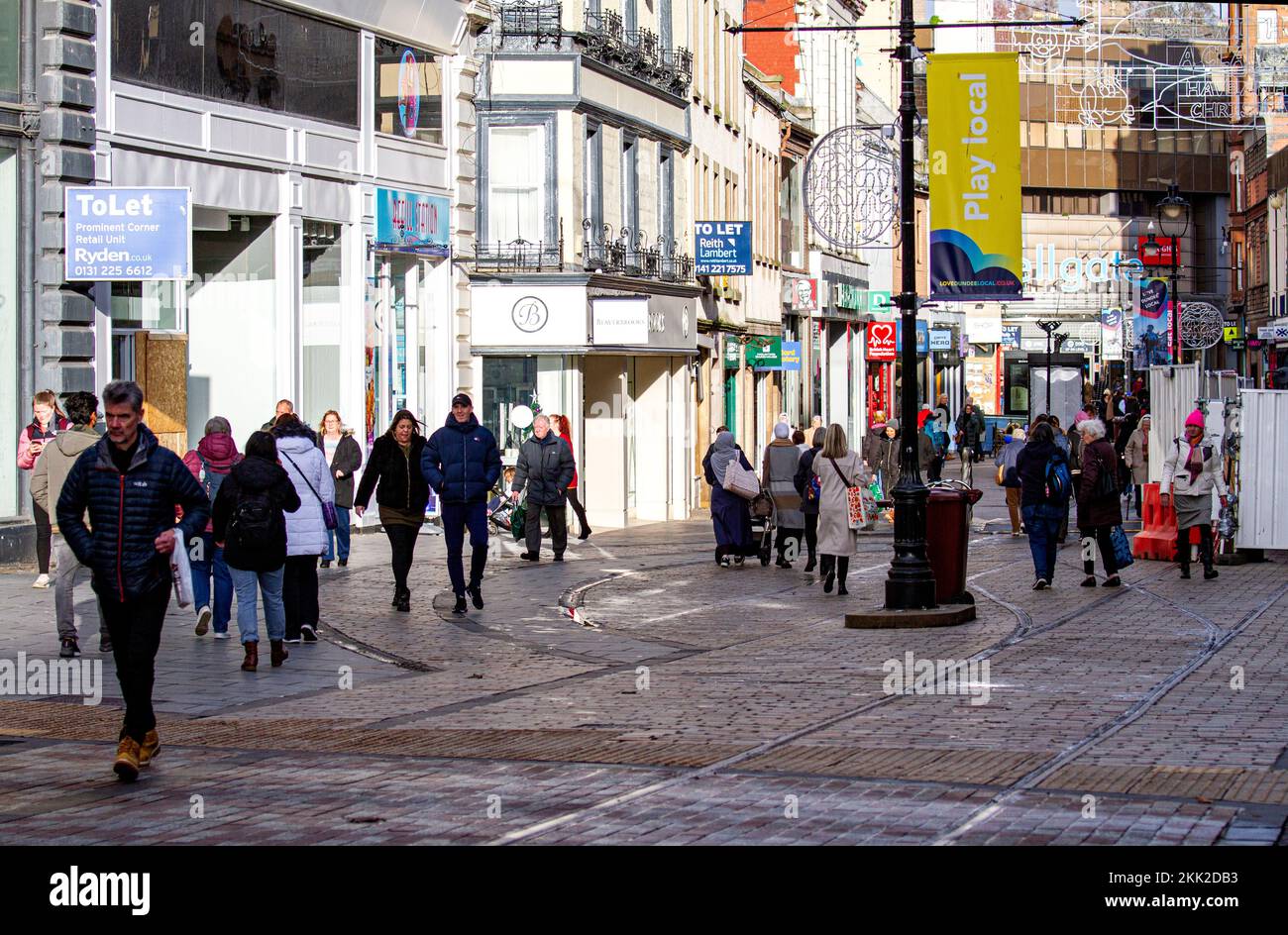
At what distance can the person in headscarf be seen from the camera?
24.9 m

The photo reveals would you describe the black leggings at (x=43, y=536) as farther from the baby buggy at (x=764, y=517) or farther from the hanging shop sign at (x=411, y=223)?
the hanging shop sign at (x=411, y=223)

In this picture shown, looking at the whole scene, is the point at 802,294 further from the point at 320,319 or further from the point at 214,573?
the point at 214,573

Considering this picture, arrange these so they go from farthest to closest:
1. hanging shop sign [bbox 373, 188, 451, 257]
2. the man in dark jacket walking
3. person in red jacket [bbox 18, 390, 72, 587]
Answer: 1. hanging shop sign [bbox 373, 188, 451, 257]
2. the man in dark jacket walking
3. person in red jacket [bbox 18, 390, 72, 587]

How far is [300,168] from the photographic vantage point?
26.6 m

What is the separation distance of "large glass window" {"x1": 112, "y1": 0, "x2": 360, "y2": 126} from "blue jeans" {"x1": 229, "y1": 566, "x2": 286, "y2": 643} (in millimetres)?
9592

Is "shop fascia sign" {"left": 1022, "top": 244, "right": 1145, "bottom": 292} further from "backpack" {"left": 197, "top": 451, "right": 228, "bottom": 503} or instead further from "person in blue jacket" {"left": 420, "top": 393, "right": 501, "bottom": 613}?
"backpack" {"left": 197, "top": 451, "right": 228, "bottom": 503}

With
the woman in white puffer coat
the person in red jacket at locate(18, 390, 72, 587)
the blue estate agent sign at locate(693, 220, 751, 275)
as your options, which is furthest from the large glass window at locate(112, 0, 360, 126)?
the blue estate agent sign at locate(693, 220, 751, 275)

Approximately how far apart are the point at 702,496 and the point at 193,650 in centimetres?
2797

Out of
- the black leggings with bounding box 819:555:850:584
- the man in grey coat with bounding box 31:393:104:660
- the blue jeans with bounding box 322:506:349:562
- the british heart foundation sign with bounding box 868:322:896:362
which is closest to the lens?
the man in grey coat with bounding box 31:393:104:660

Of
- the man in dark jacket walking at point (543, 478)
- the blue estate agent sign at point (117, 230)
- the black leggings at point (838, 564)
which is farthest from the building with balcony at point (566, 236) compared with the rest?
the black leggings at point (838, 564)

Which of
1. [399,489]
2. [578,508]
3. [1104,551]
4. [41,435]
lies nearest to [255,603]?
[399,489]
